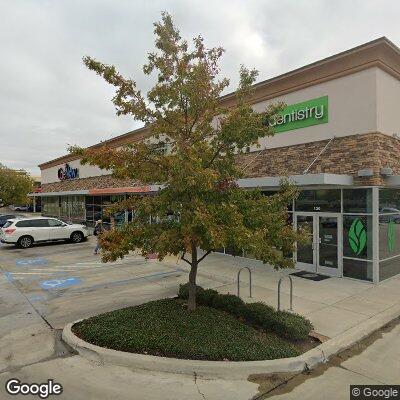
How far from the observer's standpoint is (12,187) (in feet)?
138

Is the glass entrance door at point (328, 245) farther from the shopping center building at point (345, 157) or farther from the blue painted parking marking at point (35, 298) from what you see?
the blue painted parking marking at point (35, 298)

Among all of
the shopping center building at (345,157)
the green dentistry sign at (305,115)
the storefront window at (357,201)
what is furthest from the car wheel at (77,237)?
the storefront window at (357,201)

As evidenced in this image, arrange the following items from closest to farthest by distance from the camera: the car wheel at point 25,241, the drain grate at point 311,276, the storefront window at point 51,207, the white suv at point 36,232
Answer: the drain grate at point 311,276 < the white suv at point 36,232 < the car wheel at point 25,241 < the storefront window at point 51,207

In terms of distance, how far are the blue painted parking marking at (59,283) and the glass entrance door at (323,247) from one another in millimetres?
7984

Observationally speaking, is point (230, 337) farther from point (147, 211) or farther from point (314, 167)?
point (314, 167)

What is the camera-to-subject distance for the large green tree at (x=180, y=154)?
645 centimetres

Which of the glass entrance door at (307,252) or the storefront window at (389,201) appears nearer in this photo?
the storefront window at (389,201)

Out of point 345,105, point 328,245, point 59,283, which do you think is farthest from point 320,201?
point 59,283

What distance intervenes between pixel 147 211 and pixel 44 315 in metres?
3.97

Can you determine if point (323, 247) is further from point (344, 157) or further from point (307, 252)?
point (344, 157)

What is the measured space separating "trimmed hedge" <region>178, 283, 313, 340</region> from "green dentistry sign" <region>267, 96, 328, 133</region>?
7.05m

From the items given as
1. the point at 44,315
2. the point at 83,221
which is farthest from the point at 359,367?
the point at 83,221

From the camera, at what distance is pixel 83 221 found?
3070 centimetres

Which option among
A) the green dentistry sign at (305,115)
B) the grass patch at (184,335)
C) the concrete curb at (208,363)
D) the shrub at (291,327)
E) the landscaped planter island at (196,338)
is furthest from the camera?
the green dentistry sign at (305,115)
